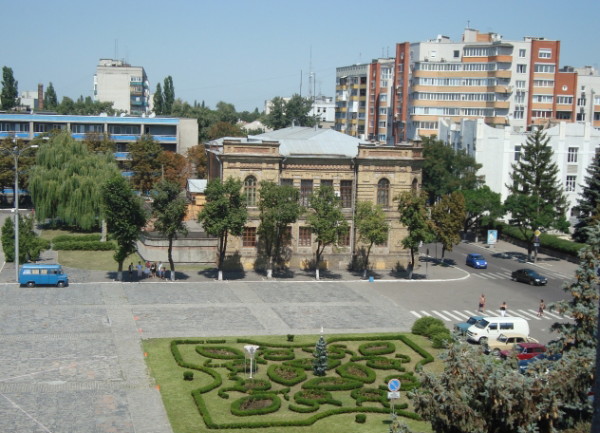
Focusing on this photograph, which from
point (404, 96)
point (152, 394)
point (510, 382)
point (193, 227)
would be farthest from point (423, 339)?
point (404, 96)

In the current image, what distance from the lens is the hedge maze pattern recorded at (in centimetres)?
3397

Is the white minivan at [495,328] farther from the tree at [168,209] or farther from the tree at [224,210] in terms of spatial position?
the tree at [168,209]

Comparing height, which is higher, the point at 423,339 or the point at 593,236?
the point at 593,236

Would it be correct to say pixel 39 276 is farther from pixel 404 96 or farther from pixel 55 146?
pixel 404 96

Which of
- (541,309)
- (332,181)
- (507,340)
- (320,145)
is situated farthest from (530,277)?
(507,340)

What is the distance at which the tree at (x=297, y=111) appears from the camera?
151 metres

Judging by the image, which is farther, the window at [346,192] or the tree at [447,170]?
the tree at [447,170]

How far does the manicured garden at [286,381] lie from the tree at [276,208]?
17.7 m

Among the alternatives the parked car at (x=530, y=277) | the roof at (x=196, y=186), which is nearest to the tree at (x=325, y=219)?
the parked car at (x=530, y=277)

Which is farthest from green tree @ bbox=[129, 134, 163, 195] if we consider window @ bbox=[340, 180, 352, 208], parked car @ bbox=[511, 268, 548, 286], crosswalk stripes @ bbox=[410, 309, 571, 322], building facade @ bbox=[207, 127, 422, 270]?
crosswalk stripes @ bbox=[410, 309, 571, 322]

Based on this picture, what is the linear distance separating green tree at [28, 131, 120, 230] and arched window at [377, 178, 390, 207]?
94.1 ft

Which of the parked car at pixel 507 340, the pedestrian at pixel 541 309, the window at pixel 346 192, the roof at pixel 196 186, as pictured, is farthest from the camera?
the roof at pixel 196 186

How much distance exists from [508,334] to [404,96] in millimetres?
89838

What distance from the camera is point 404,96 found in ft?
429
